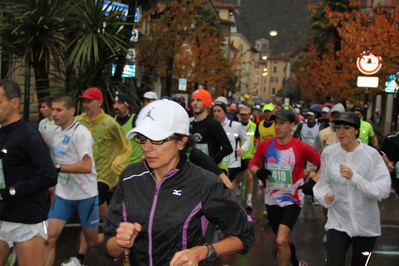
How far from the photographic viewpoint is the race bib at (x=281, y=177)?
598cm

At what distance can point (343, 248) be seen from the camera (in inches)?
186

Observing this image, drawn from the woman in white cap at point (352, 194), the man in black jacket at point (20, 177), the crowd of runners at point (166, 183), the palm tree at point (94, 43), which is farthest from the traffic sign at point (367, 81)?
the man in black jacket at point (20, 177)

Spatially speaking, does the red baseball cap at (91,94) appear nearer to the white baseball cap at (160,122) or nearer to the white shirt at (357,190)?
the white shirt at (357,190)

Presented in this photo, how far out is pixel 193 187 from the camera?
2643mm

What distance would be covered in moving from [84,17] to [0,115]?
622 centimetres

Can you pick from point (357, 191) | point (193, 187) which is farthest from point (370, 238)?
point (193, 187)

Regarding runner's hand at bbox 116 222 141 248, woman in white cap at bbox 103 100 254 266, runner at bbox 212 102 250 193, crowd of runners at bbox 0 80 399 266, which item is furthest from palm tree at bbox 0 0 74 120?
runner's hand at bbox 116 222 141 248

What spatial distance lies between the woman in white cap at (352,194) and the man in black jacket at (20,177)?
8.16 ft

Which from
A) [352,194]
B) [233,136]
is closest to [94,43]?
[233,136]

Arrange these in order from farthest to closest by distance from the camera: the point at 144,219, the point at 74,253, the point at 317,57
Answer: the point at 317,57 → the point at 74,253 → the point at 144,219

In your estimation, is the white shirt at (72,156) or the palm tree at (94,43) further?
the palm tree at (94,43)

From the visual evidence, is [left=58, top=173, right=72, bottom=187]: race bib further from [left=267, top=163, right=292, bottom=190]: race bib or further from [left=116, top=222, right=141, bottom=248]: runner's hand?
[left=116, top=222, right=141, bottom=248]: runner's hand

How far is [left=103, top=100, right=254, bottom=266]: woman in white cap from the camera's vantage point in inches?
102

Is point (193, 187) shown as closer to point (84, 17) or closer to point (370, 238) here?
point (370, 238)
